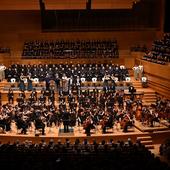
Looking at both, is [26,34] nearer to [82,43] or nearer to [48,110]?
[82,43]

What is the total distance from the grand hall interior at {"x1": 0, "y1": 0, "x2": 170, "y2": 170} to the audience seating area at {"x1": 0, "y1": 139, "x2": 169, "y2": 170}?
0.08 feet

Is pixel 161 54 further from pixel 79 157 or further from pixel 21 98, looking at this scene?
pixel 79 157

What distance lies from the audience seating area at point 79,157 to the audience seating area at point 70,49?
10.6m

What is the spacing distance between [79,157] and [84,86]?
26.9 ft

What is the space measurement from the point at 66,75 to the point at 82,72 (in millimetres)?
852

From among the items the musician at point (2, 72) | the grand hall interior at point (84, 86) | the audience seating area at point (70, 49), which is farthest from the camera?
the audience seating area at point (70, 49)

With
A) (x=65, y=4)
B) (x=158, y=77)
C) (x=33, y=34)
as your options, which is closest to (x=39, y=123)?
(x=158, y=77)

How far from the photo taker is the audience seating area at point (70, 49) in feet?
67.8

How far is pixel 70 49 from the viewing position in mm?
21109

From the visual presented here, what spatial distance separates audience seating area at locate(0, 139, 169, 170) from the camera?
8249 millimetres

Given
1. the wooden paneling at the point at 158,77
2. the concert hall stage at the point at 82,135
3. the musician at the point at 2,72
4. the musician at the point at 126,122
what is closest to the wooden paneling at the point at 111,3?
the wooden paneling at the point at 158,77

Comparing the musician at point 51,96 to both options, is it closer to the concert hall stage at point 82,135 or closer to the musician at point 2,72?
the concert hall stage at point 82,135

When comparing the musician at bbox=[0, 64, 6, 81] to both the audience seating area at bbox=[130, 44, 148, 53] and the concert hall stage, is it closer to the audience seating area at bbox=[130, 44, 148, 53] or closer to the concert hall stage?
the concert hall stage

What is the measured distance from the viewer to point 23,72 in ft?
58.6
